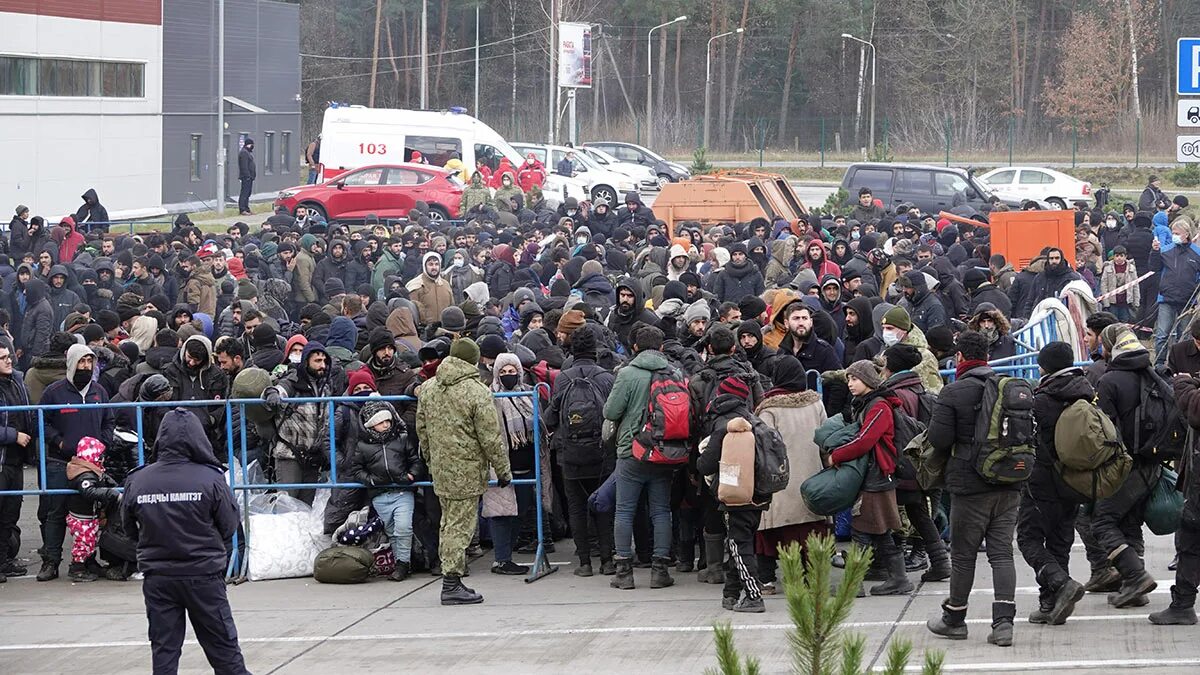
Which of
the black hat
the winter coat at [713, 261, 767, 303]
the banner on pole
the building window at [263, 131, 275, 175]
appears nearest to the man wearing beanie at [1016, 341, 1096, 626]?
the black hat

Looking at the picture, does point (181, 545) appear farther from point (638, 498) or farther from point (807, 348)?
point (807, 348)

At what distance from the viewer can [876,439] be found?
9266 mm

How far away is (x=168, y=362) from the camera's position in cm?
1244

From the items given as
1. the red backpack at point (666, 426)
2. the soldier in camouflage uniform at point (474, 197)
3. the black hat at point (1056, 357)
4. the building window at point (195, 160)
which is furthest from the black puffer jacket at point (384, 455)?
the building window at point (195, 160)

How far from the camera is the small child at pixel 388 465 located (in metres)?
10.5

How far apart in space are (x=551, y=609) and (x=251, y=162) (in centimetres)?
3344

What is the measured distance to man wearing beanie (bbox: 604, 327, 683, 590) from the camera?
9.88 m

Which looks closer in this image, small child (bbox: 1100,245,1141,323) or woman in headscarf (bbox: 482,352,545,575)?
woman in headscarf (bbox: 482,352,545,575)

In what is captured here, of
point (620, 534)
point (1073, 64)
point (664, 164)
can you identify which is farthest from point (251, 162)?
point (1073, 64)

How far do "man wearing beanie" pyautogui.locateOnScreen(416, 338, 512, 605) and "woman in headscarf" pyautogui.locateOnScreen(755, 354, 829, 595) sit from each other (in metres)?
1.72

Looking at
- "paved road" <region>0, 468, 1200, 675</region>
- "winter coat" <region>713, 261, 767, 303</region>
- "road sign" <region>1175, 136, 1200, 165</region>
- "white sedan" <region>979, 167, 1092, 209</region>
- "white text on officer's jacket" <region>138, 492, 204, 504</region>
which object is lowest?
"paved road" <region>0, 468, 1200, 675</region>

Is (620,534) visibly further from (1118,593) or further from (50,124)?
(50,124)

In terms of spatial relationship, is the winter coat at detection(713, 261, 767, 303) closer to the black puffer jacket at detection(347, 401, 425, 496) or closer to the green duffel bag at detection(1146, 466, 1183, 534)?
the black puffer jacket at detection(347, 401, 425, 496)

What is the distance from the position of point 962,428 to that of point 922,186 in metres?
24.9
